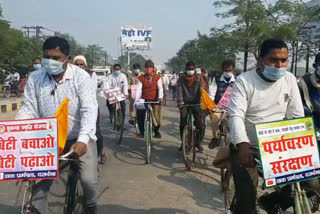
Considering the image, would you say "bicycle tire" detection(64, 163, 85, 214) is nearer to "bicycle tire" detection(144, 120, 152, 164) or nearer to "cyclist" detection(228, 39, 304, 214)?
"cyclist" detection(228, 39, 304, 214)

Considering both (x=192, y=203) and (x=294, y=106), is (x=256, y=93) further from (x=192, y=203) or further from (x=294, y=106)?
(x=192, y=203)

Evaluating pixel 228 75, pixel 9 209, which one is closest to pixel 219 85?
pixel 228 75

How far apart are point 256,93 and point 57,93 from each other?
167 centimetres

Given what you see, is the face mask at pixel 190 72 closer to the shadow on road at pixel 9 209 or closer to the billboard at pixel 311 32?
the shadow on road at pixel 9 209

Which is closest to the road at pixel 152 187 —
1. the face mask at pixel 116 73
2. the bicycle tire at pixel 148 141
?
the bicycle tire at pixel 148 141

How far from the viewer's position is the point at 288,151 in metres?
2.52

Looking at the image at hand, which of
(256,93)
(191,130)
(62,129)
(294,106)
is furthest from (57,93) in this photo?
(191,130)

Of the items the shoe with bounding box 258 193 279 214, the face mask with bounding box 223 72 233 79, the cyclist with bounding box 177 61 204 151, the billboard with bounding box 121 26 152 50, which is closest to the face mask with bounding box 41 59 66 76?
the shoe with bounding box 258 193 279 214

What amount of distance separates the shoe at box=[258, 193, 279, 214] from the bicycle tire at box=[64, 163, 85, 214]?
1.66m

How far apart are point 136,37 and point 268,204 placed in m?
46.5

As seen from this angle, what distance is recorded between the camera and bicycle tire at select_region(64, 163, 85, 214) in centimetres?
311

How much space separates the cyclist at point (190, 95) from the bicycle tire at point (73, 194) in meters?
3.57

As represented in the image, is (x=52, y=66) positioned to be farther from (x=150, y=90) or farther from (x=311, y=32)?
(x=311, y=32)

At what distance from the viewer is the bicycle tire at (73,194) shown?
10.2 feet
